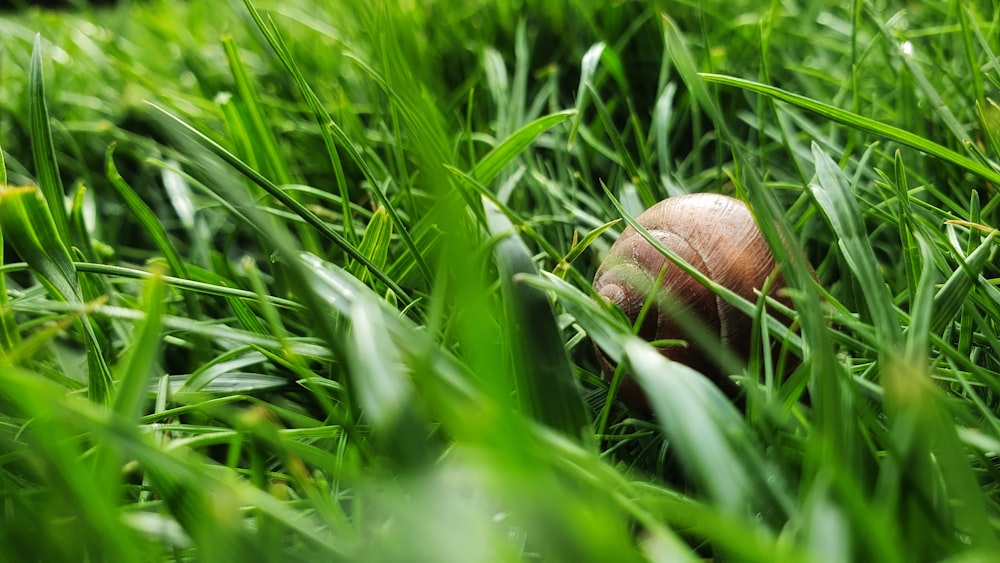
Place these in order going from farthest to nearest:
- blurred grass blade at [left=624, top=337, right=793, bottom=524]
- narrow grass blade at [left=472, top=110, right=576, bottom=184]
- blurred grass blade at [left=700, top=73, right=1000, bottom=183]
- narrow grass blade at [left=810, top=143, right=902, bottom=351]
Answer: narrow grass blade at [left=472, top=110, right=576, bottom=184], blurred grass blade at [left=700, top=73, right=1000, bottom=183], narrow grass blade at [left=810, top=143, right=902, bottom=351], blurred grass blade at [left=624, top=337, right=793, bottom=524]

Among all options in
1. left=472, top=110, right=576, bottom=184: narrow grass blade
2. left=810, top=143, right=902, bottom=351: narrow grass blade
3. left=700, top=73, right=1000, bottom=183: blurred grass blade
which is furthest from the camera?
left=472, top=110, right=576, bottom=184: narrow grass blade

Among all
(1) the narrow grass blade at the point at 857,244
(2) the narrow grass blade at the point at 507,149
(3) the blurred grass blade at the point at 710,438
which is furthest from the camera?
(2) the narrow grass blade at the point at 507,149

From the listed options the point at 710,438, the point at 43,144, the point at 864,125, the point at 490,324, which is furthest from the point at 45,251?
the point at 864,125

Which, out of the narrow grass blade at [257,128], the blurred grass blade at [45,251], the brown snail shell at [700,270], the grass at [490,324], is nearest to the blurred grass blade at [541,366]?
the grass at [490,324]

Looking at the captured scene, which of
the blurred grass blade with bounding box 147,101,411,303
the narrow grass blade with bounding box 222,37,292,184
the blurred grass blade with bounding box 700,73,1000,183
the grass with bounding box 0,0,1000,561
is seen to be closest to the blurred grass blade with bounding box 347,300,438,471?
the grass with bounding box 0,0,1000,561

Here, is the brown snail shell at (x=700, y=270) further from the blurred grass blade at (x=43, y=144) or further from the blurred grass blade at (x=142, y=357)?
the blurred grass blade at (x=43, y=144)

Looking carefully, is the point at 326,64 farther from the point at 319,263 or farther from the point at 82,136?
the point at 319,263

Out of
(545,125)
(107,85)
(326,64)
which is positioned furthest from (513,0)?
(107,85)

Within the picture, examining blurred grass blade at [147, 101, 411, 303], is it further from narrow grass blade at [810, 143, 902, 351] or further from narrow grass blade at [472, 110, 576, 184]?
narrow grass blade at [810, 143, 902, 351]
